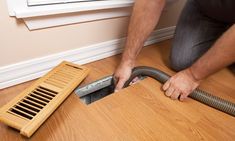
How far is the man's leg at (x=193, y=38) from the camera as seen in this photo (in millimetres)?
1195

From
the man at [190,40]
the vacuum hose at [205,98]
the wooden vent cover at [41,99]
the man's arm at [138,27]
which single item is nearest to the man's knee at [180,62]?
the man at [190,40]

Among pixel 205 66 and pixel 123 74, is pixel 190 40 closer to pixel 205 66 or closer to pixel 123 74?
pixel 205 66

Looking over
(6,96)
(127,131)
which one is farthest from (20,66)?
(127,131)

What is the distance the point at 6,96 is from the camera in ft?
3.11

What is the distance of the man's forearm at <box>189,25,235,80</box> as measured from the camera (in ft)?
2.73

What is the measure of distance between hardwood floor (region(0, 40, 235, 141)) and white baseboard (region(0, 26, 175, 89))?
43mm

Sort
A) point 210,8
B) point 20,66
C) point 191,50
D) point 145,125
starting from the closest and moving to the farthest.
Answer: point 145,125 < point 20,66 < point 210,8 < point 191,50

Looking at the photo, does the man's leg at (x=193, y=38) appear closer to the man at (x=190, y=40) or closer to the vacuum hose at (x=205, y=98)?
the man at (x=190, y=40)

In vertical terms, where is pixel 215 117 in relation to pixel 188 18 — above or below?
below

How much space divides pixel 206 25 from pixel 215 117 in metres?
0.54

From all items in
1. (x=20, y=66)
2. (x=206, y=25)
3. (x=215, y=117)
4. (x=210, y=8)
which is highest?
(x=210, y=8)

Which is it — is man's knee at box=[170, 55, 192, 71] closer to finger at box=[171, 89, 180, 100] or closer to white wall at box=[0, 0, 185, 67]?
finger at box=[171, 89, 180, 100]

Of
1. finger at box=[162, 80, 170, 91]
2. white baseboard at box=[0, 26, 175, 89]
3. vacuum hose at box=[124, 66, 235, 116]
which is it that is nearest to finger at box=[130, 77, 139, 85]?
vacuum hose at box=[124, 66, 235, 116]

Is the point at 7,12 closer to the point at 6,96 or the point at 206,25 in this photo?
the point at 6,96
